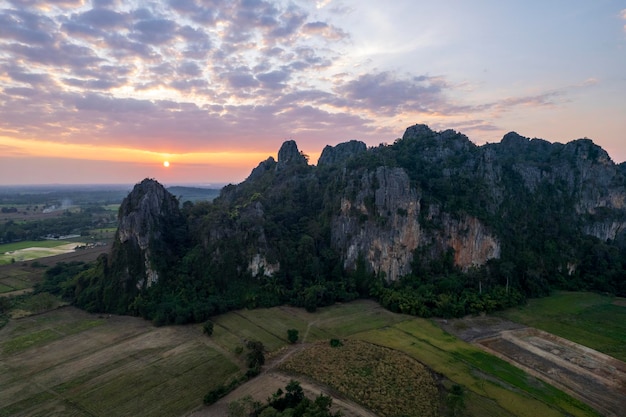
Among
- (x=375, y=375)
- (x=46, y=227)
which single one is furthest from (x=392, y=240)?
(x=46, y=227)

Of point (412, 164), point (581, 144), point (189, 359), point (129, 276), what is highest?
point (581, 144)

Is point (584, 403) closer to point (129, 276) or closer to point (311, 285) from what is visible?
point (311, 285)

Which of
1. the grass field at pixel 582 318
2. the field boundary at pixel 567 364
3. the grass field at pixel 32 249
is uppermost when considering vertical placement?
the grass field at pixel 32 249

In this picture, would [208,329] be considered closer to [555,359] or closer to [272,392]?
[272,392]

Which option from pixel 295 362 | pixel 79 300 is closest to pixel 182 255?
pixel 79 300

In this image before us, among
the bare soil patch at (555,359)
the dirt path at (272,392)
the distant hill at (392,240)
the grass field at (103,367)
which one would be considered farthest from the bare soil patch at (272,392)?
the bare soil patch at (555,359)

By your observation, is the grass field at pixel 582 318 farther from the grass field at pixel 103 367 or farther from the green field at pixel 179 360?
the grass field at pixel 103 367
